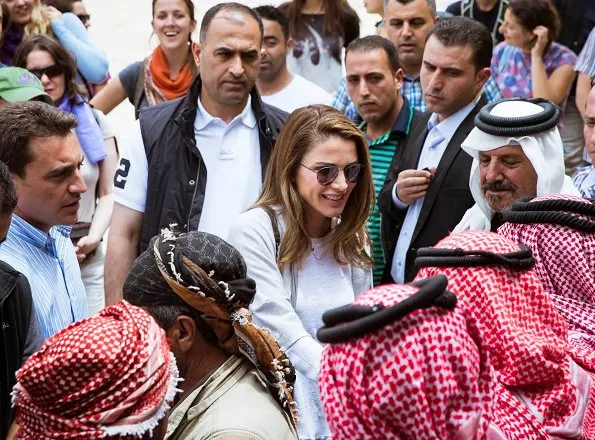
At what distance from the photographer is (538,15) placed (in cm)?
768

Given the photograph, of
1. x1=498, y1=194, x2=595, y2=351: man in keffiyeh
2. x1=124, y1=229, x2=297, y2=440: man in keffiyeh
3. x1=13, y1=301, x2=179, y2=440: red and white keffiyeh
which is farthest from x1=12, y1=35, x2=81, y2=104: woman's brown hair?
x1=13, y1=301, x2=179, y2=440: red and white keffiyeh

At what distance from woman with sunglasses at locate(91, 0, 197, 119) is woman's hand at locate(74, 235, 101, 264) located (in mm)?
1283

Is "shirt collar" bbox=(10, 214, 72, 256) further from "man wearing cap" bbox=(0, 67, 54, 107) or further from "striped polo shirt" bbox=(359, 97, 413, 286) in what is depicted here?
"striped polo shirt" bbox=(359, 97, 413, 286)

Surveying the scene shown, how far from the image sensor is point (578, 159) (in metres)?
7.88

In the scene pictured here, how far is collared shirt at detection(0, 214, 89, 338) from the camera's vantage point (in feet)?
13.1

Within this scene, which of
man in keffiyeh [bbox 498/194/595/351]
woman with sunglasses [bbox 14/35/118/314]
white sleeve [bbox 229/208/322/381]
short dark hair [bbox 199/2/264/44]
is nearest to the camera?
man in keffiyeh [bbox 498/194/595/351]

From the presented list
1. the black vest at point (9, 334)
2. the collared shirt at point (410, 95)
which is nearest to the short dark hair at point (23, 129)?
the black vest at point (9, 334)

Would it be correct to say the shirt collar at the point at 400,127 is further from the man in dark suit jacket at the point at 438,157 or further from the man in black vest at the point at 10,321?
the man in black vest at the point at 10,321

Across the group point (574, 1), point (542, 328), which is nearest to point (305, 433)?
point (542, 328)

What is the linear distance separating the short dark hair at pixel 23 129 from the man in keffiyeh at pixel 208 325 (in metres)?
1.15

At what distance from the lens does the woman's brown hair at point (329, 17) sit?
26.7 feet

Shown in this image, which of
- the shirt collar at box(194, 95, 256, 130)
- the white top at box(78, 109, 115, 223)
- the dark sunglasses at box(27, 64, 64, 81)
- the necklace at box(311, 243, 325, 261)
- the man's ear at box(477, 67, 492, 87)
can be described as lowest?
the white top at box(78, 109, 115, 223)

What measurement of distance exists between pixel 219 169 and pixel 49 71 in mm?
1891

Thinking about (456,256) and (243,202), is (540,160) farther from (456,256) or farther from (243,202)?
(456,256)
